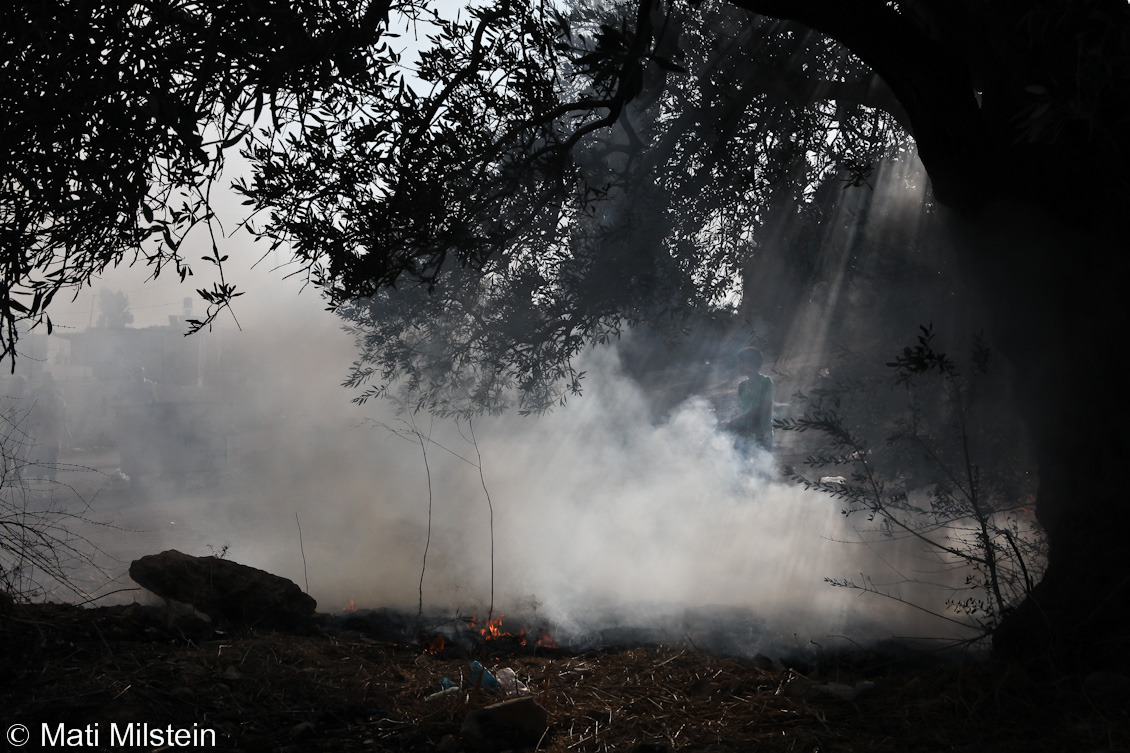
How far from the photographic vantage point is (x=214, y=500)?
42.7 feet

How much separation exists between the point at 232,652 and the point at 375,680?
695 mm

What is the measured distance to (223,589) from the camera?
181 inches

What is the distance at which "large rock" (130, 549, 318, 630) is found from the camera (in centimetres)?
450

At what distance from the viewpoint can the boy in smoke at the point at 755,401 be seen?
26.2 feet

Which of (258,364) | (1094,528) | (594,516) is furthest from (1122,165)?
(258,364)

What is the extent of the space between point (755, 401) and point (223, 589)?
5686 mm

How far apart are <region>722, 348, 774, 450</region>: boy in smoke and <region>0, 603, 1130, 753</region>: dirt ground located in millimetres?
4469

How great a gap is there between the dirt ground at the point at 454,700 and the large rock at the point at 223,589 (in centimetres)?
74

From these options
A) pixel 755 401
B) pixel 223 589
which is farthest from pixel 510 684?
pixel 755 401

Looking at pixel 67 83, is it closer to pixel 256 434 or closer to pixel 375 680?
pixel 375 680

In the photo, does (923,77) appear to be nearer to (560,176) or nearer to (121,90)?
(560,176)

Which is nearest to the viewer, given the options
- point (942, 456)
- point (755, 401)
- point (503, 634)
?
point (503, 634)

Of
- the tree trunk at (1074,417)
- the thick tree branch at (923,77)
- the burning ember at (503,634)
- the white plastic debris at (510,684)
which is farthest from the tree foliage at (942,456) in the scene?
the white plastic debris at (510,684)

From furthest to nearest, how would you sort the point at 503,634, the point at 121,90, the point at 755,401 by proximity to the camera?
the point at 755,401, the point at 503,634, the point at 121,90
